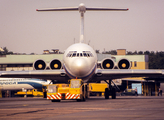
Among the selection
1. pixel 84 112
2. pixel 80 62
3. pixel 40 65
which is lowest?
pixel 84 112

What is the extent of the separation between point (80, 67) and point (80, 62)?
41 centimetres

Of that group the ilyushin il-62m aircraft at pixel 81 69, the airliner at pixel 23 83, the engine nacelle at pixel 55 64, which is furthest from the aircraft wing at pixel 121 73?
the airliner at pixel 23 83

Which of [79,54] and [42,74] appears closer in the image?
[79,54]

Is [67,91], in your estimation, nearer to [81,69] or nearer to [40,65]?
[81,69]

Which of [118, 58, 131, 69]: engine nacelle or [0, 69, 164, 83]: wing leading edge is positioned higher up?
[118, 58, 131, 69]: engine nacelle

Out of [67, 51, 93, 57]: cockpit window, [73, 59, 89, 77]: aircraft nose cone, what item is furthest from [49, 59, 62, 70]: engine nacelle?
[73, 59, 89, 77]: aircraft nose cone

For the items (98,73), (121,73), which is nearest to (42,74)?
(98,73)

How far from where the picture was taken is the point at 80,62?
25.0 m

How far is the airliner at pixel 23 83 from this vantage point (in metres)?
61.0

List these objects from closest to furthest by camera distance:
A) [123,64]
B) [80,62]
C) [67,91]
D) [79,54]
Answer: [67,91] → [80,62] → [79,54] → [123,64]

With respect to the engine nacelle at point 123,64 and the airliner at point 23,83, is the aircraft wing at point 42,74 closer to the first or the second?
the engine nacelle at point 123,64

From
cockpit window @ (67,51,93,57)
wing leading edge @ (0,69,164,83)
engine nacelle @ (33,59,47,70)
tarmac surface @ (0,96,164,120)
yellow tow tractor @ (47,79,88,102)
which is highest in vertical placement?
cockpit window @ (67,51,93,57)

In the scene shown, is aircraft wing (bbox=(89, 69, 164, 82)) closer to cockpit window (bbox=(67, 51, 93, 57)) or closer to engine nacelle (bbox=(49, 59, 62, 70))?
cockpit window (bbox=(67, 51, 93, 57))

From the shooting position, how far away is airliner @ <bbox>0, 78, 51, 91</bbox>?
200ft
